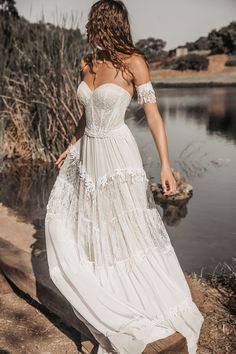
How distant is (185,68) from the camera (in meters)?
42.5

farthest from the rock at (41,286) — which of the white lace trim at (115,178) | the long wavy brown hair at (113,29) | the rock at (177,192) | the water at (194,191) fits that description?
the rock at (177,192)

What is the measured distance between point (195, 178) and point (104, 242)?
578 centimetres

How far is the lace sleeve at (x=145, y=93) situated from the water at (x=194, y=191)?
2482 millimetres

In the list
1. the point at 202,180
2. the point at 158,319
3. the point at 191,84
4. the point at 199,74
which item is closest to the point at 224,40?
the point at 199,74

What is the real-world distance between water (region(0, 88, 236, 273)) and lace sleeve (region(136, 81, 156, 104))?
248 centimetres

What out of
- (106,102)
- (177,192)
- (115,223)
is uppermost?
(106,102)

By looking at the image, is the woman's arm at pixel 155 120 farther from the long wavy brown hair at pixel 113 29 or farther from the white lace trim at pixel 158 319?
Result: the white lace trim at pixel 158 319

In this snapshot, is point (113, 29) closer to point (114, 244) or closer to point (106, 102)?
point (106, 102)

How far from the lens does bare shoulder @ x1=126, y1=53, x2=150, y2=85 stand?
2713 mm

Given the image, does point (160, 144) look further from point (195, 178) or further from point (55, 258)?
point (195, 178)

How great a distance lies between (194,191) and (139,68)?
16.9 feet

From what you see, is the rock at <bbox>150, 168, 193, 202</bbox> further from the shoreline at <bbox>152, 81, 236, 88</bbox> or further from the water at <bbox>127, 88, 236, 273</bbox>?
the shoreline at <bbox>152, 81, 236, 88</bbox>

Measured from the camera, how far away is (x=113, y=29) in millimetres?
2707

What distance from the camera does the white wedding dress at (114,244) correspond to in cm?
278
